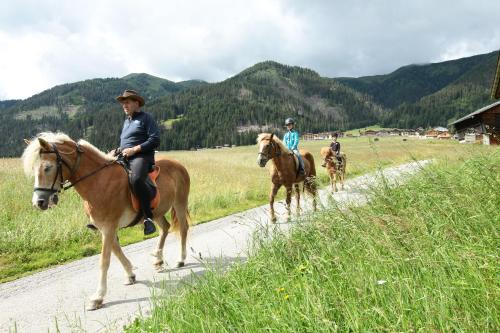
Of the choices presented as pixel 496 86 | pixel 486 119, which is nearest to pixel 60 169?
pixel 496 86

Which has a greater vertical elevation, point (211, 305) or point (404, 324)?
point (404, 324)

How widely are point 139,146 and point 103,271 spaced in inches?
92.6

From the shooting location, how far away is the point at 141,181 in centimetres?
654

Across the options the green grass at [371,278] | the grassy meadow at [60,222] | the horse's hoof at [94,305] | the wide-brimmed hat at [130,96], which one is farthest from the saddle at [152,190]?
the green grass at [371,278]

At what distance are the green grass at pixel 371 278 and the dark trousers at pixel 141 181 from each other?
2.53 metres

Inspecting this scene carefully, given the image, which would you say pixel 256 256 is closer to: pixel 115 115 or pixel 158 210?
pixel 158 210

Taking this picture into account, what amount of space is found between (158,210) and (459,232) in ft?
17.9

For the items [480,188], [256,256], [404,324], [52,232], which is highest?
[480,188]

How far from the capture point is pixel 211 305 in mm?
3746

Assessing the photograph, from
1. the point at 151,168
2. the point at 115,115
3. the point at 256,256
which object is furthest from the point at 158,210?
the point at 115,115

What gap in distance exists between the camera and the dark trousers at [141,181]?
652 cm

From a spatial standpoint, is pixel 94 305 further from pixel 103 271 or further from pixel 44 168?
pixel 44 168

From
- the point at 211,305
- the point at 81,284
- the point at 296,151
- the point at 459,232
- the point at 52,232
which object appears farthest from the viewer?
the point at 296,151

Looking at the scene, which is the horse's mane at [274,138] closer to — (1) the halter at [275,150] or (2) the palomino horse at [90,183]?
(1) the halter at [275,150]
